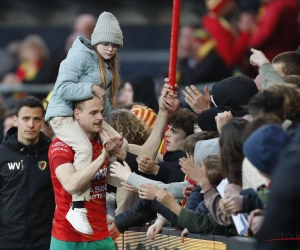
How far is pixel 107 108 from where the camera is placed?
6.96m

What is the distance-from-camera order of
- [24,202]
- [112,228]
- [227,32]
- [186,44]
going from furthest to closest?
[186,44]
[227,32]
[24,202]
[112,228]

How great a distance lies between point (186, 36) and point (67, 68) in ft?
23.8

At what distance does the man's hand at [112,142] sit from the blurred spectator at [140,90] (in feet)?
12.5

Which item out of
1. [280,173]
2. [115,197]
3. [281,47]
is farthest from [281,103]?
[281,47]

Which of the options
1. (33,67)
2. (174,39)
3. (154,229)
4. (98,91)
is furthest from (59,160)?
(33,67)

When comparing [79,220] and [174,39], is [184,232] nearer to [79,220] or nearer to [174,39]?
[79,220]

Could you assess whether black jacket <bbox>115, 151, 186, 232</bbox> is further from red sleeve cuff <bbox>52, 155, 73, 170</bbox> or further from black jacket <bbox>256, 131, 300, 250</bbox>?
black jacket <bbox>256, 131, 300, 250</bbox>

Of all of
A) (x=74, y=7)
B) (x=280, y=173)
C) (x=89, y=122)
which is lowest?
(x=280, y=173)

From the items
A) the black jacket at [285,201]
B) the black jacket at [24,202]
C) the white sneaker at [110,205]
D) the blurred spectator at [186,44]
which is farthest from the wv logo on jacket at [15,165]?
the blurred spectator at [186,44]

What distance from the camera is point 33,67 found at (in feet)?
52.9

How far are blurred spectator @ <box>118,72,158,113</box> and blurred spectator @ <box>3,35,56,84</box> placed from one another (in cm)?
468

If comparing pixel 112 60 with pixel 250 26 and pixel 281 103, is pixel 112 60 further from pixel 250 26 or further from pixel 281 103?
pixel 250 26

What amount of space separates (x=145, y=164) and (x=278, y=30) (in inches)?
209

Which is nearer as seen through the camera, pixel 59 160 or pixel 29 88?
pixel 59 160
